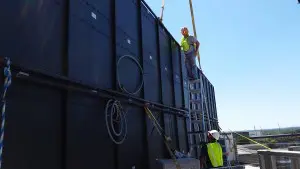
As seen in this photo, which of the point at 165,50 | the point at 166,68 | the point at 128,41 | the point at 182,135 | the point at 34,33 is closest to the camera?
the point at 34,33

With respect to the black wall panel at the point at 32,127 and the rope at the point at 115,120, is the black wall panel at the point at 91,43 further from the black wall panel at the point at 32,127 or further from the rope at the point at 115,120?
the black wall panel at the point at 32,127

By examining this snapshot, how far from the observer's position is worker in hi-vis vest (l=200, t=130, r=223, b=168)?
6.37 m

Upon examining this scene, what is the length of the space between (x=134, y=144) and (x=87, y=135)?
1713 mm

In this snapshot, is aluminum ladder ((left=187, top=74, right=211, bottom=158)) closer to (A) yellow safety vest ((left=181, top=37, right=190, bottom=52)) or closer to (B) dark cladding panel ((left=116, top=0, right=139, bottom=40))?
(A) yellow safety vest ((left=181, top=37, right=190, bottom=52))

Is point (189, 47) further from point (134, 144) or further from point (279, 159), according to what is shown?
point (279, 159)


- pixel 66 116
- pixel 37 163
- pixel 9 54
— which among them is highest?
pixel 9 54

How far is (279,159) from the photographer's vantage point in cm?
521

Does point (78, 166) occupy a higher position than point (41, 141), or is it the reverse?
point (41, 141)

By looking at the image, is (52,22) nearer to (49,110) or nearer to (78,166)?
(49,110)

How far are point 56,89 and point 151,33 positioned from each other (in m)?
4.63

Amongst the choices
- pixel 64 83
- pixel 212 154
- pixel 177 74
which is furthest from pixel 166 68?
pixel 64 83

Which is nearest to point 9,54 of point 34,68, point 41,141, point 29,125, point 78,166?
point 34,68

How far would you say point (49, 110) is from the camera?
3.56 m

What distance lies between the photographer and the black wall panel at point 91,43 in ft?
14.0
